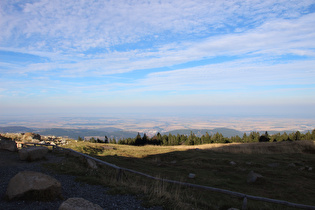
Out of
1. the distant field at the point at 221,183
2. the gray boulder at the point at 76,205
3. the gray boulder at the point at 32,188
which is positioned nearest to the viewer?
the gray boulder at the point at 76,205

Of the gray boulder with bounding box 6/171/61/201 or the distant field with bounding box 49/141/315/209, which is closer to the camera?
the gray boulder with bounding box 6/171/61/201

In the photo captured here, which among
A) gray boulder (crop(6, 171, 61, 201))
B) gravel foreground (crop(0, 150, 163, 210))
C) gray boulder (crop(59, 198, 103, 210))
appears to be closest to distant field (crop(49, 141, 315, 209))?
gravel foreground (crop(0, 150, 163, 210))

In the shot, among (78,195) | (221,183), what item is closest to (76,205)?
(78,195)

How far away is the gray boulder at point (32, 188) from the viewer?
19.8ft

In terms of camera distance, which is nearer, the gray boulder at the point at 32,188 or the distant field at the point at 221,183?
the gray boulder at the point at 32,188

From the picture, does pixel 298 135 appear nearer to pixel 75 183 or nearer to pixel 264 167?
pixel 264 167

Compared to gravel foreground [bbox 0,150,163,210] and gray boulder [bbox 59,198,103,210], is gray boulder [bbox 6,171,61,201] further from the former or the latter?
gray boulder [bbox 59,198,103,210]

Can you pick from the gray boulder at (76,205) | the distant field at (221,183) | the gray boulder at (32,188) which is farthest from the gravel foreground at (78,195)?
the gray boulder at (76,205)

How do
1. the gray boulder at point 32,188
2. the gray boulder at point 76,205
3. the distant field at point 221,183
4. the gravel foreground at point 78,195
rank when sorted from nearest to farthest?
the gray boulder at point 76,205
the gravel foreground at point 78,195
the gray boulder at point 32,188
the distant field at point 221,183

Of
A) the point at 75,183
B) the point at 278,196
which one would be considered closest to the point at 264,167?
the point at 278,196

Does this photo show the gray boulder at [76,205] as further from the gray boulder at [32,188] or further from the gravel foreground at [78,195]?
the gray boulder at [32,188]

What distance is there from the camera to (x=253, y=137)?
50.9 metres

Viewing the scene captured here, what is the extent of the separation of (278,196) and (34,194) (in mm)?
10954

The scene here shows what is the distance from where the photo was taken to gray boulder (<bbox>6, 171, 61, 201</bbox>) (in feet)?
19.8
